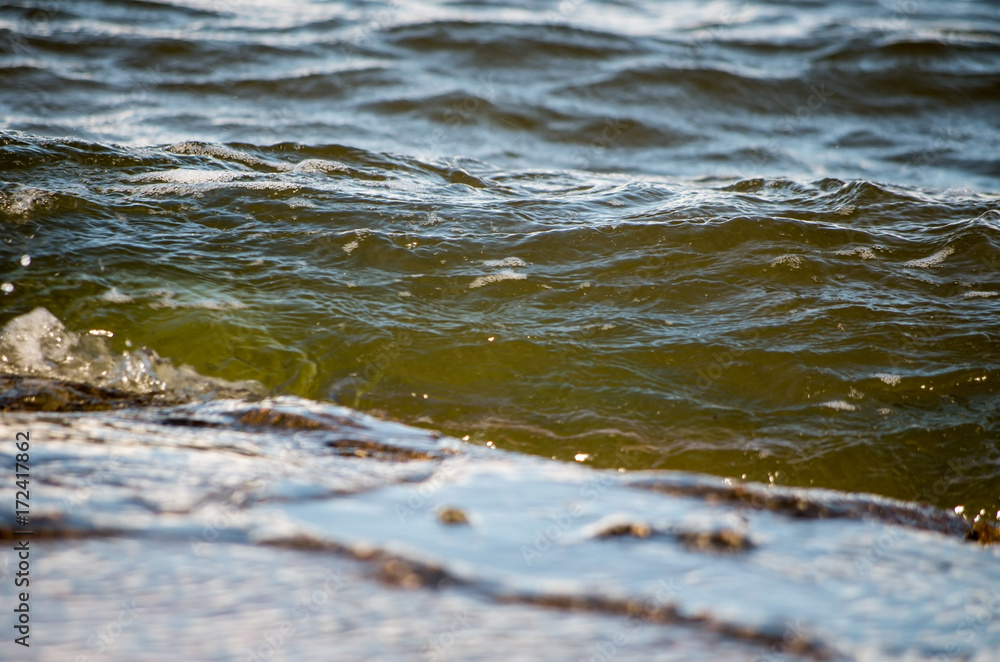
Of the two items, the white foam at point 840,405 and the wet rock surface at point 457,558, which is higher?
the wet rock surface at point 457,558

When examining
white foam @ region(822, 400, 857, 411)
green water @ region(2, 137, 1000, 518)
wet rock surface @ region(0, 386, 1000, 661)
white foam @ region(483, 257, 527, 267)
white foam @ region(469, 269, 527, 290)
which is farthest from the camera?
white foam @ region(483, 257, 527, 267)

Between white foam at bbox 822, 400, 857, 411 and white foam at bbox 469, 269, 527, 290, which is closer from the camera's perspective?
white foam at bbox 822, 400, 857, 411

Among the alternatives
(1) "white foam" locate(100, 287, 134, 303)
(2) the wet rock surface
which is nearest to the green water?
(1) "white foam" locate(100, 287, 134, 303)

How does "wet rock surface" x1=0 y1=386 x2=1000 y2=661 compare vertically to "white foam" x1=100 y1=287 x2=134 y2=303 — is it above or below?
below

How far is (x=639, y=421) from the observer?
143 inches

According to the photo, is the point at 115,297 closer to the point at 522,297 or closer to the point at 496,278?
the point at 496,278

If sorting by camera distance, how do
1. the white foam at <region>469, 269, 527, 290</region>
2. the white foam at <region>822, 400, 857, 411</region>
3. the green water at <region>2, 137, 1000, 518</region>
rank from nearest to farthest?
the green water at <region>2, 137, 1000, 518</region> → the white foam at <region>822, 400, 857, 411</region> → the white foam at <region>469, 269, 527, 290</region>

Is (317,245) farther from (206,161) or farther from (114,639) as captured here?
(114,639)

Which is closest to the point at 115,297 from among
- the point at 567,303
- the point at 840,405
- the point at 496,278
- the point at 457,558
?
the point at 496,278

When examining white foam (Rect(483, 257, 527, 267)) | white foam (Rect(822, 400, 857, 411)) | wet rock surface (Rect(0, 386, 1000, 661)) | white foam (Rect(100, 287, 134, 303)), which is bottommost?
white foam (Rect(822, 400, 857, 411))

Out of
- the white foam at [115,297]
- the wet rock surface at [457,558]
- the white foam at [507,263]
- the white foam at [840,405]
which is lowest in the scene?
the white foam at [840,405]

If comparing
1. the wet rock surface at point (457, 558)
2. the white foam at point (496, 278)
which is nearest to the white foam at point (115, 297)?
the wet rock surface at point (457, 558)

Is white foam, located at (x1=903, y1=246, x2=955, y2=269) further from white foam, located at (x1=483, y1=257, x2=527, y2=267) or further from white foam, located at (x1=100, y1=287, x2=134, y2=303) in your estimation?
white foam, located at (x1=100, y1=287, x2=134, y2=303)

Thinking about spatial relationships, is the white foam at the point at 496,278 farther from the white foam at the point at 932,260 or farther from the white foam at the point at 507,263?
the white foam at the point at 932,260
